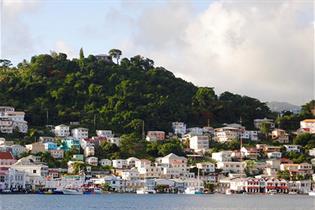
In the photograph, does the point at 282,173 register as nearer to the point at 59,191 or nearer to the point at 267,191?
the point at 267,191

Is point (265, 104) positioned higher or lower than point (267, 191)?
higher

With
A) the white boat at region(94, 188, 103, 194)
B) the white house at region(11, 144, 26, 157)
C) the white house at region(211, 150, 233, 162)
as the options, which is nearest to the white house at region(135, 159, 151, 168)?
Result: the white boat at region(94, 188, 103, 194)

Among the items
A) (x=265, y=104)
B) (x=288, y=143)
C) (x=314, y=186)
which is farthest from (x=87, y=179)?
(x=265, y=104)

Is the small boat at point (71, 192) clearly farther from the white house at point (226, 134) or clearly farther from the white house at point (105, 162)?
the white house at point (226, 134)

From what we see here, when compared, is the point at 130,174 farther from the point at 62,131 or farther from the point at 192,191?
the point at 62,131

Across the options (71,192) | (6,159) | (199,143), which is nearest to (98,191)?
(71,192)

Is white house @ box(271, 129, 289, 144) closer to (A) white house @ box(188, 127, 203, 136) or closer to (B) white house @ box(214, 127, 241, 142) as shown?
(B) white house @ box(214, 127, 241, 142)

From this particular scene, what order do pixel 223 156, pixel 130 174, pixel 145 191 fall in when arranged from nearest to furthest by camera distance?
pixel 145 191, pixel 130 174, pixel 223 156
